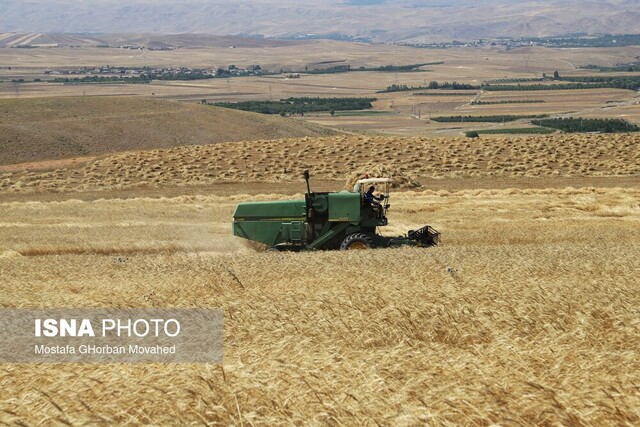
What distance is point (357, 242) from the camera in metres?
24.5

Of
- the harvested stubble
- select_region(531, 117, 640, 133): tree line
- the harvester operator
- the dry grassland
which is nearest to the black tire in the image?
the harvester operator

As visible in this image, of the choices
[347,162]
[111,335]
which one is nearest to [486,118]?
[347,162]

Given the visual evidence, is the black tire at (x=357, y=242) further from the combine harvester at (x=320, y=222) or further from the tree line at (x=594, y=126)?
the tree line at (x=594, y=126)

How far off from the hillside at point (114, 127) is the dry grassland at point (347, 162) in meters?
15.8

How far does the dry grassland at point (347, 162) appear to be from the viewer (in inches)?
2077

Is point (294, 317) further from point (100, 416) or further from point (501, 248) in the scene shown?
point (501, 248)

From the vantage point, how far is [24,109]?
9225cm

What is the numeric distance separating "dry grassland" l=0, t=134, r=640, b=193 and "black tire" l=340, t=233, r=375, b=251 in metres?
24.1

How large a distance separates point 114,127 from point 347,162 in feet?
128

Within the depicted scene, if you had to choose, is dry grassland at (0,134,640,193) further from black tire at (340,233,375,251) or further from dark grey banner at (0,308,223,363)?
dark grey banner at (0,308,223,363)

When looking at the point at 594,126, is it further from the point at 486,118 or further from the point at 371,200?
the point at 371,200

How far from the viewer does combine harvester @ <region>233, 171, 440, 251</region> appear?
80.7 ft

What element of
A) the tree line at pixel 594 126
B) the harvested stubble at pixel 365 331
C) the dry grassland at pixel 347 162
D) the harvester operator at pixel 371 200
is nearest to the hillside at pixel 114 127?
the dry grassland at pixel 347 162

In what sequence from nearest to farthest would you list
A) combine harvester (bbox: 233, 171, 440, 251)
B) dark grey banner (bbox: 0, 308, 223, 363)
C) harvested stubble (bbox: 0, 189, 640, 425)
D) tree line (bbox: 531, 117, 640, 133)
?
harvested stubble (bbox: 0, 189, 640, 425) < dark grey banner (bbox: 0, 308, 223, 363) < combine harvester (bbox: 233, 171, 440, 251) < tree line (bbox: 531, 117, 640, 133)
